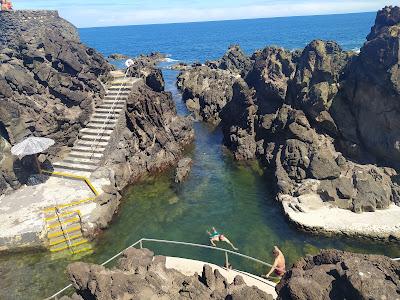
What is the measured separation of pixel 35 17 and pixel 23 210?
72327mm

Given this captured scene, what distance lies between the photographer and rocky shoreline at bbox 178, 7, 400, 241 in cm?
2425

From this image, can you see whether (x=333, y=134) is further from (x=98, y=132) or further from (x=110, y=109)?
(x=98, y=132)

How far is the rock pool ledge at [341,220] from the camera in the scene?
22000mm

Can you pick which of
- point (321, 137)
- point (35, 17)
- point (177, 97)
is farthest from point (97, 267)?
point (35, 17)

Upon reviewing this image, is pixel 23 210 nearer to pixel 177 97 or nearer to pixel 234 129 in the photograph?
pixel 234 129

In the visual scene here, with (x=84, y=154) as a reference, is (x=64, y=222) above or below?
below

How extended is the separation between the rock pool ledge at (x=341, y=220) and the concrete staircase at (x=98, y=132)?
1569 centimetres

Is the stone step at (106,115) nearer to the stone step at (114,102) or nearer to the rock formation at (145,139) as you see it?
the rock formation at (145,139)

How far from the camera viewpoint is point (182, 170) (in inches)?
1206

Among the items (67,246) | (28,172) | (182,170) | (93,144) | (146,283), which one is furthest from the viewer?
(182,170)

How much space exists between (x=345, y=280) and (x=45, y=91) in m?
28.9

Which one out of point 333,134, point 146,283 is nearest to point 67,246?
point 146,283

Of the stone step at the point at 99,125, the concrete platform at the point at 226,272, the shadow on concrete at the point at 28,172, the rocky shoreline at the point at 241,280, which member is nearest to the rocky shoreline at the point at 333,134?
the concrete platform at the point at 226,272

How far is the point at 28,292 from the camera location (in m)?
18.2
